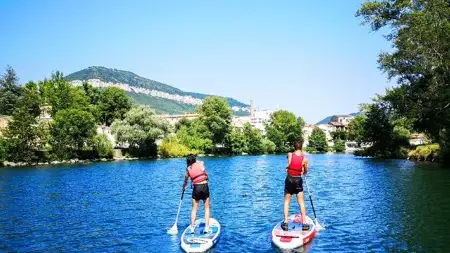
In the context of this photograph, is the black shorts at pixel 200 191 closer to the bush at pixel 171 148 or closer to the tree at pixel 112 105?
the bush at pixel 171 148

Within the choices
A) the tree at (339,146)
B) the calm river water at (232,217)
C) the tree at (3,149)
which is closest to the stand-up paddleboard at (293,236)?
the calm river water at (232,217)

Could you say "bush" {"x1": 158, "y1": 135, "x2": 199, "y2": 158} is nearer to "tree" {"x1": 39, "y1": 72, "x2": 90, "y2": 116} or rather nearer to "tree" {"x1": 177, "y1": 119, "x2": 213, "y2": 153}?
"tree" {"x1": 177, "y1": 119, "x2": 213, "y2": 153}

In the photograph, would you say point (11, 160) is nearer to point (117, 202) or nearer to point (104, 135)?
point (104, 135)

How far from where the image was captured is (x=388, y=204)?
2288 cm

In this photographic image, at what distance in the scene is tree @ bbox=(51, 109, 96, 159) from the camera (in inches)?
3177

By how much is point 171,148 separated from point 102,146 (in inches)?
651

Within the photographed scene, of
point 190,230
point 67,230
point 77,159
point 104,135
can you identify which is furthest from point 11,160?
point 190,230

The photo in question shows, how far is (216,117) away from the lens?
11462 centimetres

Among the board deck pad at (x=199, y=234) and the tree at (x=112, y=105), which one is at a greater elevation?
the tree at (x=112, y=105)

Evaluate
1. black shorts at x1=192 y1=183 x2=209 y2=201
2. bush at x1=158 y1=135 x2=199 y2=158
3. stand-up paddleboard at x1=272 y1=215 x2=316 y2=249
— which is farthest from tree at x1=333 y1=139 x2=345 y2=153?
black shorts at x1=192 y1=183 x2=209 y2=201

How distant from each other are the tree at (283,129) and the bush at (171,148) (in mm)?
47641

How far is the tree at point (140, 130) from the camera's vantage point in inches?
3548

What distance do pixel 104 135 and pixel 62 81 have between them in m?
33.5

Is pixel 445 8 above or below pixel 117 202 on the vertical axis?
above
